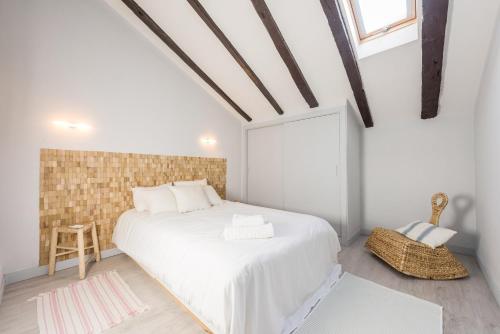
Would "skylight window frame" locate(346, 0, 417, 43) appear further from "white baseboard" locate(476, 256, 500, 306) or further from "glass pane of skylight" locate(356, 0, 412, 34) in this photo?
"white baseboard" locate(476, 256, 500, 306)

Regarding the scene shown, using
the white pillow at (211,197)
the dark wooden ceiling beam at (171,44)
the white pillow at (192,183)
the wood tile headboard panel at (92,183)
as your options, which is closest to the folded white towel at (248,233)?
the white pillow at (211,197)

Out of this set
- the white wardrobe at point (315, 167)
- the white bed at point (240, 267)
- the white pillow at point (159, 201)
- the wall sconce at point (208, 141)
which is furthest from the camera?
the wall sconce at point (208, 141)

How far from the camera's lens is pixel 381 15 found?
2.37 m

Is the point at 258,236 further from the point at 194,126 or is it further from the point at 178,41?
the point at 178,41

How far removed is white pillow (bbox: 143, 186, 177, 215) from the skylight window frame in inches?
119

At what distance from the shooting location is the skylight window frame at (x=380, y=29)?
2.23 m

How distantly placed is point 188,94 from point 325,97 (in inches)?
86.4

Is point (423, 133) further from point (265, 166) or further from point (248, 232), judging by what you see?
point (248, 232)

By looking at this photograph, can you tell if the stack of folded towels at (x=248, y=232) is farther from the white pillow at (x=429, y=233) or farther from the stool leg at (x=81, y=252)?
the white pillow at (x=429, y=233)

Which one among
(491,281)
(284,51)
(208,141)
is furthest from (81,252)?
(491,281)

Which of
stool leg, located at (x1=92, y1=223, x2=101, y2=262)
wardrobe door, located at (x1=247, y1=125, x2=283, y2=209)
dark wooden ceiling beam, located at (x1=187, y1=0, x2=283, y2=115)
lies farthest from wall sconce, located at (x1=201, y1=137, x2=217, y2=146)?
stool leg, located at (x1=92, y1=223, x2=101, y2=262)

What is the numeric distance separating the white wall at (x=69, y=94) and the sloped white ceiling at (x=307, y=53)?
42 cm

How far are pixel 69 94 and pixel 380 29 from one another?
3.60m

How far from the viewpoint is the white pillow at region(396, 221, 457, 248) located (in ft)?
7.57
